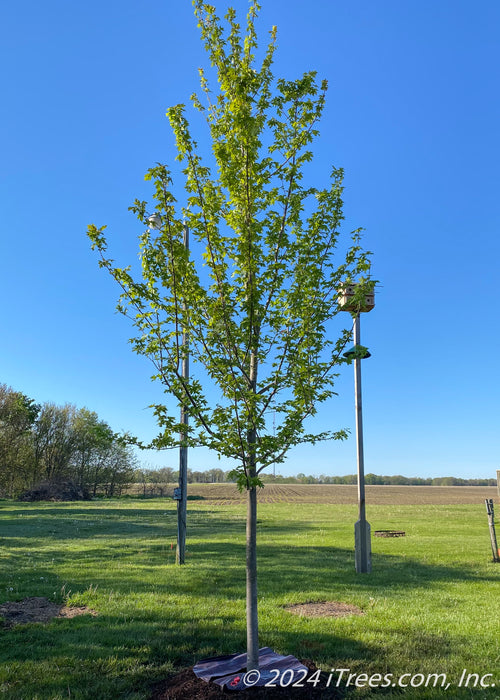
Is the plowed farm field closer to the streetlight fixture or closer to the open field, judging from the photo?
the open field

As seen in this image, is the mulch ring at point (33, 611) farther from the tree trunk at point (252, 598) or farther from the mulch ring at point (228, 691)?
the tree trunk at point (252, 598)

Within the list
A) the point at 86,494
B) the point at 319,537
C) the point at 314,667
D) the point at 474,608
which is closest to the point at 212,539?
the point at 319,537

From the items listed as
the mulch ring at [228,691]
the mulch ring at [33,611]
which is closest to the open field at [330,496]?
the mulch ring at [33,611]

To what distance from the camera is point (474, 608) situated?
754 cm

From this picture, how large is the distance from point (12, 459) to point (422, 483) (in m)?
146

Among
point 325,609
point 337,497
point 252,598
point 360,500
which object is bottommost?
point 337,497

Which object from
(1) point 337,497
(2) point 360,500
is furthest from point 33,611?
(1) point 337,497

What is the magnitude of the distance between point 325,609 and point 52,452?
5386 cm

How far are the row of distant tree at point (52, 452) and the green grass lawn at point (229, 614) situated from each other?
3411 cm

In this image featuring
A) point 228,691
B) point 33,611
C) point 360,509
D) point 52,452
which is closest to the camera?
point 228,691

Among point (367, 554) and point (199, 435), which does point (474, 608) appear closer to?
point (367, 554)

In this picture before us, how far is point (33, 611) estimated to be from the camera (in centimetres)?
742

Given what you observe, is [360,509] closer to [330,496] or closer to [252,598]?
[252,598]

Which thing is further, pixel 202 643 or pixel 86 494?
pixel 86 494
